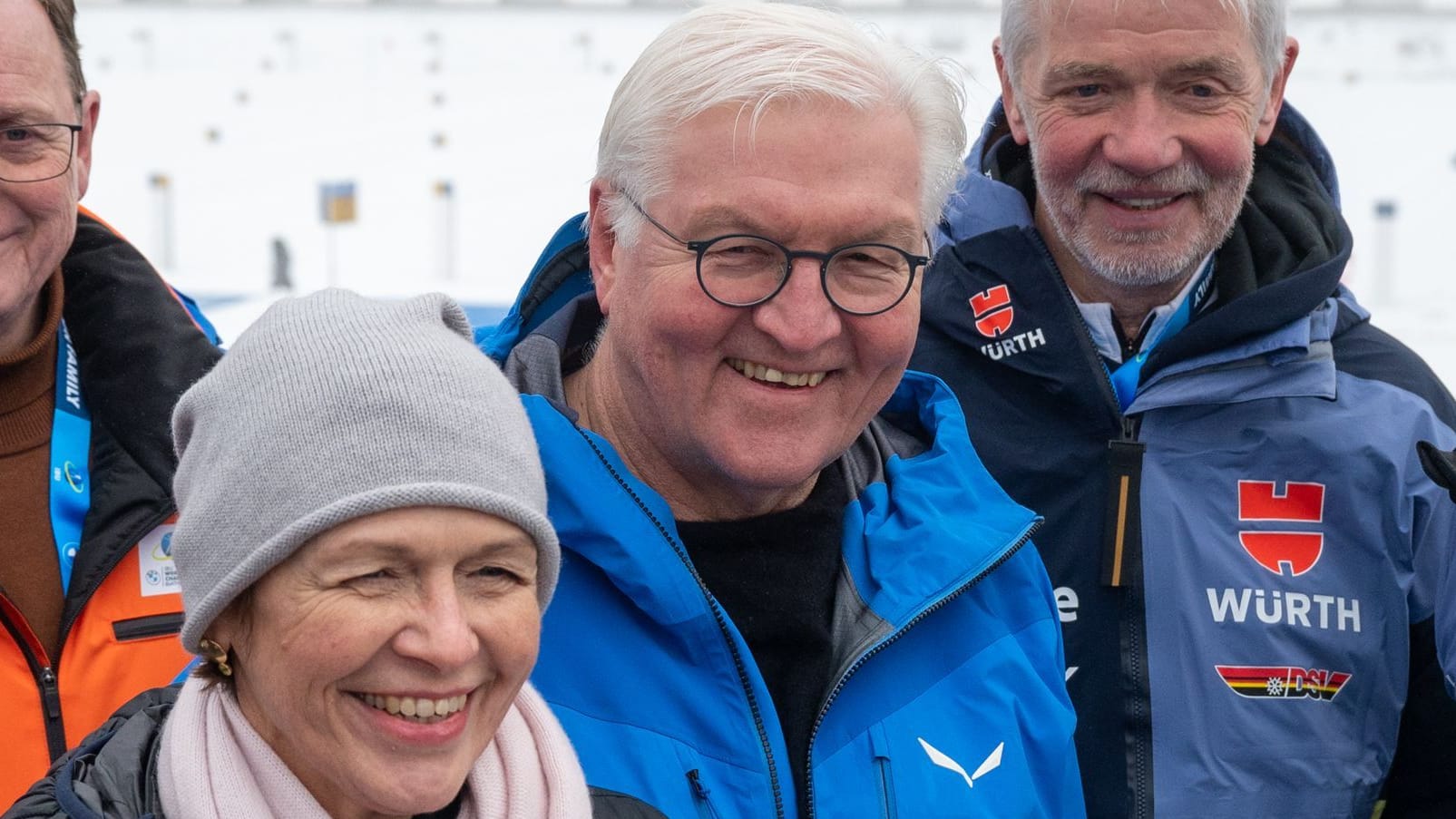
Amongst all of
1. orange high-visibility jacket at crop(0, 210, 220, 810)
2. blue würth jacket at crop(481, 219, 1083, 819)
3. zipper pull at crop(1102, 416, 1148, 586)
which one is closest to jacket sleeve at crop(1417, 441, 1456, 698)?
zipper pull at crop(1102, 416, 1148, 586)

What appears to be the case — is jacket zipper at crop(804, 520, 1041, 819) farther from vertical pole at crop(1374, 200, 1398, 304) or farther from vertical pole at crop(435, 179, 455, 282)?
vertical pole at crop(435, 179, 455, 282)

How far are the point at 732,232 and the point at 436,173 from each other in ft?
49.4

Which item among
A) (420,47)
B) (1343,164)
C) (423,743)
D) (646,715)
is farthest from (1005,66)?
(420,47)

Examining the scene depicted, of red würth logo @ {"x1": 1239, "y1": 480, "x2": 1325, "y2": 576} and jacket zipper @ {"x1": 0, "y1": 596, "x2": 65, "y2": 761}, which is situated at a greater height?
red würth logo @ {"x1": 1239, "y1": 480, "x2": 1325, "y2": 576}

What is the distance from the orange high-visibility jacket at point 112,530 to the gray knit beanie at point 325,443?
23.3 inches

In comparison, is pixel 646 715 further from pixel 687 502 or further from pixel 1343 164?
pixel 1343 164

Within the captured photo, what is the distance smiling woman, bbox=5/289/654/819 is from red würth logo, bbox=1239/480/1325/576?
3.64 feet

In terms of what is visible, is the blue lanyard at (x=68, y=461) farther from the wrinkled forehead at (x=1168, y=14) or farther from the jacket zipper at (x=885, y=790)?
the wrinkled forehead at (x=1168, y=14)

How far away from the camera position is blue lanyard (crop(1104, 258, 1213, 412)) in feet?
6.23

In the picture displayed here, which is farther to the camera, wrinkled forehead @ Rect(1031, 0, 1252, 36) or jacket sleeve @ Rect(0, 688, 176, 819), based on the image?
wrinkled forehead @ Rect(1031, 0, 1252, 36)

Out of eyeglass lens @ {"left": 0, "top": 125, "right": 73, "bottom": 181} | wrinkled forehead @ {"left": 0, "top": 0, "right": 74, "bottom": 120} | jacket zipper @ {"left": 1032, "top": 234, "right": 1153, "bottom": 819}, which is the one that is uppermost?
wrinkled forehead @ {"left": 0, "top": 0, "right": 74, "bottom": 120}

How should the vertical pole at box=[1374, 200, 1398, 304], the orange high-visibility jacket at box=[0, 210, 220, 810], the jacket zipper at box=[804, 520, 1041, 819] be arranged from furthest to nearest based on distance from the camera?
1. the vertical pole at box=[1374, 200, 1398, 304]
2. the orange high-visibility jacket at box=[0, 210, 220, 810]
3. the jacket zipper at box=[804, 520, 1041, 819]

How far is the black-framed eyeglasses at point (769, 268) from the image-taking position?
4.43 ft

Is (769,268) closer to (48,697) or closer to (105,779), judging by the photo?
(105,779)
